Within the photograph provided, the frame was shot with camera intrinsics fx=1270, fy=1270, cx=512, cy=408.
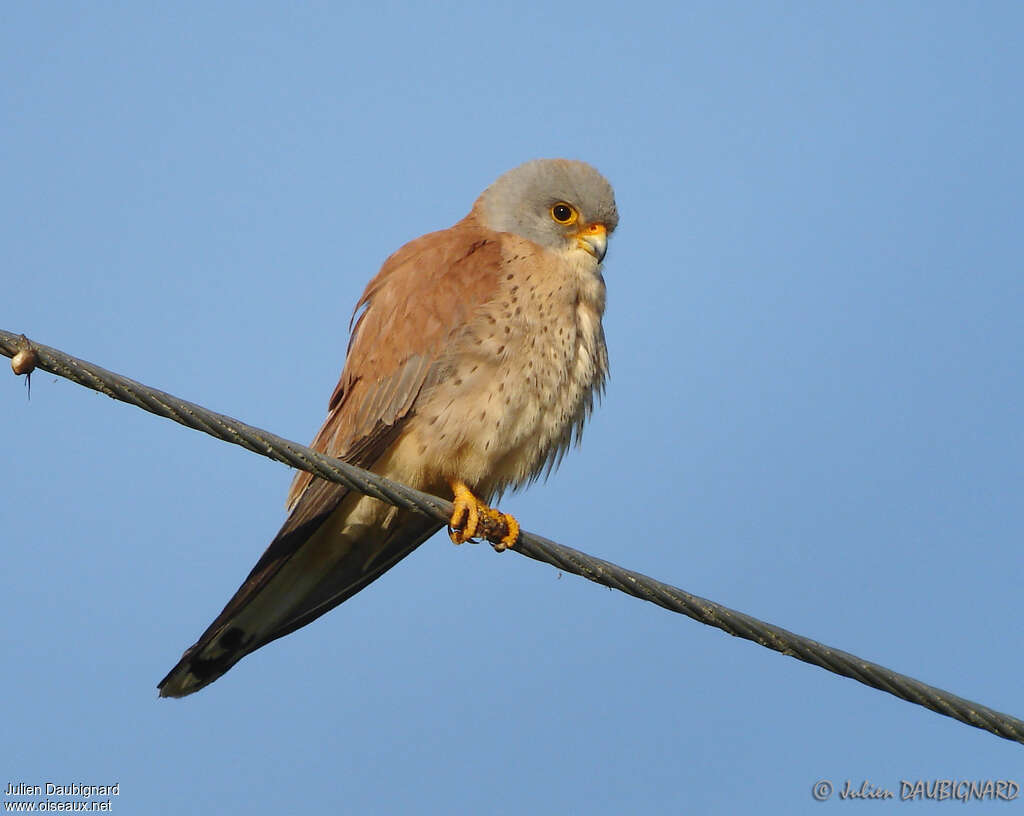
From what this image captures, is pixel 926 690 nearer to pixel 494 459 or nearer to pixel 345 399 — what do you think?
pixel 494 459

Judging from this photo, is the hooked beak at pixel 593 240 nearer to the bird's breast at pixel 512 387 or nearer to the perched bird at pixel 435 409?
the perched bird at pixel 435 409

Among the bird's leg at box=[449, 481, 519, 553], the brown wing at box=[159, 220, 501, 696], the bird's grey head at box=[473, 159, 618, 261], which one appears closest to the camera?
the bird's leg at box=[449, 481, 519, 553]

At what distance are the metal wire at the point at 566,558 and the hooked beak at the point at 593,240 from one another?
5.39 ft

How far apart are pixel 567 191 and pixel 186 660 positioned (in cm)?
212

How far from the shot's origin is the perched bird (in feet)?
12.8

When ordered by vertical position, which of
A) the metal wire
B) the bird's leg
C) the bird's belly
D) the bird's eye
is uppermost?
the bird's eye

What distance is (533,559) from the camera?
325 cm

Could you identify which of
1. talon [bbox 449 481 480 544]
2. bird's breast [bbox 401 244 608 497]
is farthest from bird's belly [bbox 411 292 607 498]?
talon [bbox 449 481 480 544]

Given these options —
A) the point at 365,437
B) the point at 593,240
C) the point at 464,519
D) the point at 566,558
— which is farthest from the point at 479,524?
the point at 593,240

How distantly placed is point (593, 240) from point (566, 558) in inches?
70.7

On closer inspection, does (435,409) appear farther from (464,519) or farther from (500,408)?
(464,519)

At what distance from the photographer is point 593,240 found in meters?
4.58

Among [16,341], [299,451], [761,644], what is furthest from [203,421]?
[761,644]

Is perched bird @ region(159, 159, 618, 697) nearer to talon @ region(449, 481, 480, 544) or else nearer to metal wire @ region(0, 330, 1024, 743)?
talon @ region(449, 481, 480, 544)
